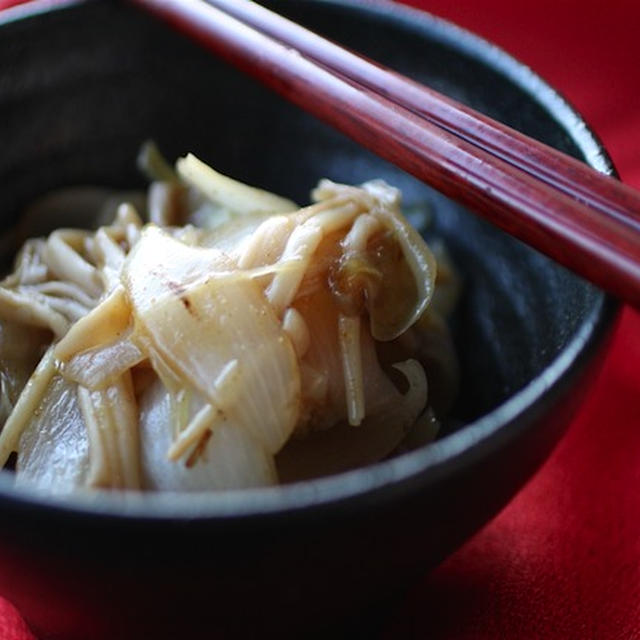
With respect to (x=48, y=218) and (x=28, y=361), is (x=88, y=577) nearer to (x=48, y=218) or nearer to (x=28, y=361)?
(x=28, y=361)

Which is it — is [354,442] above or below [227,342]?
below

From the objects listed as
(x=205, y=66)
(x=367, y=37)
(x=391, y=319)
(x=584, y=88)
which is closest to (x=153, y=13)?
(x=205, y=66)

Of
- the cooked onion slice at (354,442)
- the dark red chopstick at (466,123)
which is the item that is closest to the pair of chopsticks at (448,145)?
the dark red chopstick at (466,123)

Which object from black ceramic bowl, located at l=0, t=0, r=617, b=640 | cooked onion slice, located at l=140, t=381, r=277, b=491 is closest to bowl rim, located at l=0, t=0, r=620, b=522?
black ceramic bowl, located at l=0, t=0, r=617, b=640

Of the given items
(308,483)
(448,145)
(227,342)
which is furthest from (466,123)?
(308,483)

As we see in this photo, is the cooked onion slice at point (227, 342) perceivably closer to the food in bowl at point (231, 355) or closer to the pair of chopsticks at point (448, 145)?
the food in bowl at point (231, 355)

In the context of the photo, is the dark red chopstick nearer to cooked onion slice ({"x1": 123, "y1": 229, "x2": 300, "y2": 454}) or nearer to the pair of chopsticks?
the pair of chopsticks

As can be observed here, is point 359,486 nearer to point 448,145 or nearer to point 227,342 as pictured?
point 227,342
